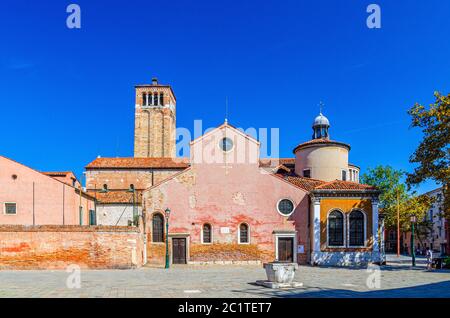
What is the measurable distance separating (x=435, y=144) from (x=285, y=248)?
1200 cm

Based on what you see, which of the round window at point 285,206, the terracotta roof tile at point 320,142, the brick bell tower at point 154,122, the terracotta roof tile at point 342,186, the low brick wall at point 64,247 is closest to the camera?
the low brick wall at point 64,247

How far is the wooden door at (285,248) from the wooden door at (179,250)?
6815 millimetres

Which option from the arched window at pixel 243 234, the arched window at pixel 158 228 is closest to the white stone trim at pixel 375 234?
the arched window at pixel 243 234

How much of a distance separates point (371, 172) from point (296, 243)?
95.6 ft

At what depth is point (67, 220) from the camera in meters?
31.2

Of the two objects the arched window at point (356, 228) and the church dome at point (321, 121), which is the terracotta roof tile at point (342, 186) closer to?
the arched window at point (356, 228)

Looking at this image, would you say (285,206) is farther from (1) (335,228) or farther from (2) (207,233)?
(2) (207,233)

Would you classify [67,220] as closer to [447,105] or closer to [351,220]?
[351,220]

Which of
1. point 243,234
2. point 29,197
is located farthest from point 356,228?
point 29,197

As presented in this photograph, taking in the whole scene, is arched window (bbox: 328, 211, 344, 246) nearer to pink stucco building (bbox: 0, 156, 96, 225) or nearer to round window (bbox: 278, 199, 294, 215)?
round window (bbox: 278, 199, 294, 215)

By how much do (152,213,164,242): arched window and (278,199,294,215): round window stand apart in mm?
8520

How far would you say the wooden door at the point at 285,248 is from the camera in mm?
29438

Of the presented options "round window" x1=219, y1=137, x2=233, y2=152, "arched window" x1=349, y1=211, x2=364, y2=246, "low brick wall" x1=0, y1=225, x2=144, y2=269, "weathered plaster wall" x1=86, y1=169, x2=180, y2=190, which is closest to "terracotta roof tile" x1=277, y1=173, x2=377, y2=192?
"arched window" x1=349, y1=211, x2=364, y2=246
